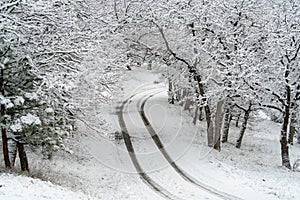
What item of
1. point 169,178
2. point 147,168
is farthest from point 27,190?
point 147,168

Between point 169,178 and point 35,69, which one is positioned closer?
point 35,69

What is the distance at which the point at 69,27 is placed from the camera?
13547 millimetres

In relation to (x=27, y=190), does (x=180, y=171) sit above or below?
below

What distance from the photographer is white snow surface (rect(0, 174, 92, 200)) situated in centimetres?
874

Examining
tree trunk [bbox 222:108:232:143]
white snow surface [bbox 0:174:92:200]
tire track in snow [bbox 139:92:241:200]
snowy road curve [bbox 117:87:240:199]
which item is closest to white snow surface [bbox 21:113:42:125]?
white snow surface [bbox 0:174:92:200]

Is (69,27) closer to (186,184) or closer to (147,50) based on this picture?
(186,184)

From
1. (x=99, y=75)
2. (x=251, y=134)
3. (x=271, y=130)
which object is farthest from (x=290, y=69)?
(x=271, y=130)

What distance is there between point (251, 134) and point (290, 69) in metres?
20.3

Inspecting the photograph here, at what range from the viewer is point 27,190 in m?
9.34

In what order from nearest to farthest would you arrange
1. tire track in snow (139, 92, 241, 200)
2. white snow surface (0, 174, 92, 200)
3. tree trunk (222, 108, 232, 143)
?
white snow surface (0, 174, 92, 200) < tire track in snow (139, 92, 241, 200) < tree trunk (222, 108, 232, 143)

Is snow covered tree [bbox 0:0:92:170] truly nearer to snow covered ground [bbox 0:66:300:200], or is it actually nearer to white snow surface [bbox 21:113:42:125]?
white snow surface [bbox 21:113:42:125]

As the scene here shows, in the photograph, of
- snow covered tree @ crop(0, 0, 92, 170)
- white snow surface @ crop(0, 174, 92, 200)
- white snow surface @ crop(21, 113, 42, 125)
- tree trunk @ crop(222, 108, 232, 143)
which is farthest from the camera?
tree trunk @ crop(222, 108, 232, 143)

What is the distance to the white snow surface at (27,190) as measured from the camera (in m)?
8.74

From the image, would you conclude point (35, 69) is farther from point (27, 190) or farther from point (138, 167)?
point (138, 167)
